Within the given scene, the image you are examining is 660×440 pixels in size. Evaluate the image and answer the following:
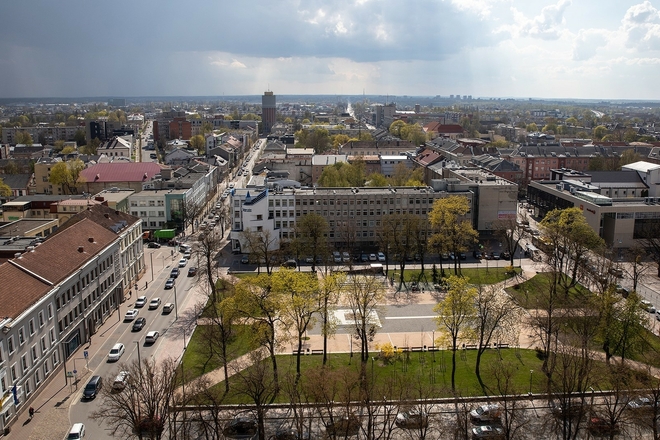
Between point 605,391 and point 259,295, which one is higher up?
point 259,295

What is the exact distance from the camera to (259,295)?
34.2m

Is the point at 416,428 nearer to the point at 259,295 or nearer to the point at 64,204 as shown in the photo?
the point at 259,295

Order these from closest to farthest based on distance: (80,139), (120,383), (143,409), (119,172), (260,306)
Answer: (143,409)
(120,383)
(260,306)
(119,172)
(80,139)

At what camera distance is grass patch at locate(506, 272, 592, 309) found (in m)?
42.3

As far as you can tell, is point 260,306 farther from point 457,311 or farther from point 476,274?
point 476,274

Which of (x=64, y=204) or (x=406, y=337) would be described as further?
(x=64, y=204)

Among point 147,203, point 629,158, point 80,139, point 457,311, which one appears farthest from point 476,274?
point 80,139

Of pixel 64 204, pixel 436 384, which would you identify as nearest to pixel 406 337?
pixel 436 384

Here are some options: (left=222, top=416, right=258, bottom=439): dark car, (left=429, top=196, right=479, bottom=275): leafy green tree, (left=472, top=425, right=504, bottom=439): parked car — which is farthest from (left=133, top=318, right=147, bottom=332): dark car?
(left=429, top=196, right=479, bottom=275): leafy green tree

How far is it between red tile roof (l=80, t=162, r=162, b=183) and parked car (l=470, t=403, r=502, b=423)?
214 ft

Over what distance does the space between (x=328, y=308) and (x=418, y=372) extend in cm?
714

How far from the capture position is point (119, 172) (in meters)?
A: 83.7

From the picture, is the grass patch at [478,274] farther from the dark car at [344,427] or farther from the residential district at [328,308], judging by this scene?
the dark car at [344,427]

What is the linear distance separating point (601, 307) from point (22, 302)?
33.6 m
